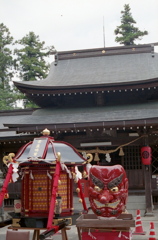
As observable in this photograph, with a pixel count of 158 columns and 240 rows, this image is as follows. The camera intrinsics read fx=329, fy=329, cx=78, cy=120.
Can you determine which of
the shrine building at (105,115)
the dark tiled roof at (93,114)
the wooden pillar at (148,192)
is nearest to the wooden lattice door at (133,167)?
the shrine building at (105,115)

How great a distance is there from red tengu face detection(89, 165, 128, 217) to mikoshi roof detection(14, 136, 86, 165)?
92 cm

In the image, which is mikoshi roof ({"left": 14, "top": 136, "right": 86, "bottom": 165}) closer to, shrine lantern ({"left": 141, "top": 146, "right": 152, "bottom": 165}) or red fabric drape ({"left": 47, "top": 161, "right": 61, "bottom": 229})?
red fabric drape ({"left": 47, "top": 161, "right": 61, "bottom": 229})

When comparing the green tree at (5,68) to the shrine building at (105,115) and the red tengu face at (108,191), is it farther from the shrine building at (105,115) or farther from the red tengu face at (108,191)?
the red tengu face at (108,191)

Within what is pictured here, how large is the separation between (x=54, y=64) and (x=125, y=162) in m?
9.68

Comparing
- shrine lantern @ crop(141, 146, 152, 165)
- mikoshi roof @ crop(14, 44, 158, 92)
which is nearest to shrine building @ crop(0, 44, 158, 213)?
mikoshi roof @ crop(14, 44, 158, 92)

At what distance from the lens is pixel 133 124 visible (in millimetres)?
14062

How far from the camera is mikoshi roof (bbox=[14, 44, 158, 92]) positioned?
18547mm

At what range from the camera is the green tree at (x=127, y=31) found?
39.1m

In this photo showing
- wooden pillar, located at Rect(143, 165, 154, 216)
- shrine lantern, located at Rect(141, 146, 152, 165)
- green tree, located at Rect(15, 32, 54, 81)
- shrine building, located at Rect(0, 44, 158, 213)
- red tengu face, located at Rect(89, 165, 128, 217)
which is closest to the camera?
red tengu face, located at Rect(89, 165, 128, 217)

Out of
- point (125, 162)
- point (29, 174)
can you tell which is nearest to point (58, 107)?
point (125, 162)

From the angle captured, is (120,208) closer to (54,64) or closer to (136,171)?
(136,171)

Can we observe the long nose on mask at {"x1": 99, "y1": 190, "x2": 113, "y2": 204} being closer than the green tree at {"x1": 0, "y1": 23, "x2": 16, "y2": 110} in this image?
Yes

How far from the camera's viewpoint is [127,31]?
40469 millimetres

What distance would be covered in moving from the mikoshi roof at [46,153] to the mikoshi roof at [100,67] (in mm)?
9427
